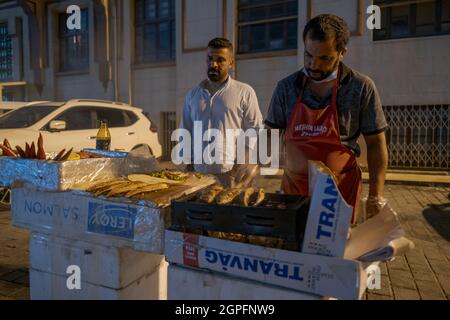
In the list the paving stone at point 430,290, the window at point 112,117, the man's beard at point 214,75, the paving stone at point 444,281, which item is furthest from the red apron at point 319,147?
the window at point 112,117

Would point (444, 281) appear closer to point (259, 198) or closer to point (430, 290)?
point (430, 290)

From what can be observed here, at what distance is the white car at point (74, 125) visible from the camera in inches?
228

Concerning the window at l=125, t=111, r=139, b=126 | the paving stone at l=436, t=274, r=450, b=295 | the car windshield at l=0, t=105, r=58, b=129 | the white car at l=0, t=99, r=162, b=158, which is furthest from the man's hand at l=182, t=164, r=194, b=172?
the window at l=125, t=111, r=139, b=126

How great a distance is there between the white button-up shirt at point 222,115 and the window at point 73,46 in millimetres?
11654

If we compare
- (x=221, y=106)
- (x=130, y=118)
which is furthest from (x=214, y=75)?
(x=130, y=118)

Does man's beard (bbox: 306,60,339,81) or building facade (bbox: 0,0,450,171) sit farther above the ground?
building facade (bbox: 0,0,450,171)

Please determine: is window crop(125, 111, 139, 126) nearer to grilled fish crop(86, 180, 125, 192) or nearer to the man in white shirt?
the man in white shirt

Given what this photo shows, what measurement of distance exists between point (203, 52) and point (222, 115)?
8.52 metres

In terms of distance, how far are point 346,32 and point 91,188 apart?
5.22 ft

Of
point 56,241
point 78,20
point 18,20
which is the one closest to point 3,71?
point 18,20

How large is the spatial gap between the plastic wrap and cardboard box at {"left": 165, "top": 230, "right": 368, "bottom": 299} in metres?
0.75

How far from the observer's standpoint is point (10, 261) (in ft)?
11.3

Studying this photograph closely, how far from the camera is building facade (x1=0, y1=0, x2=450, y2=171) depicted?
29.0 feet

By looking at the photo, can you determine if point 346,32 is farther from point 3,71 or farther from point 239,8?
point 3,71
